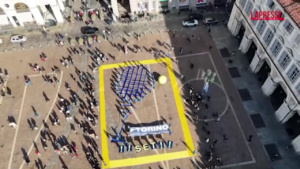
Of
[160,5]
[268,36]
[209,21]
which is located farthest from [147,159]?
[160,5]

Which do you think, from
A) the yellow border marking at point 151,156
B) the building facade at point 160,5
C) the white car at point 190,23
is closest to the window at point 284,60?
Answer: the yellow border marking at point 151,156

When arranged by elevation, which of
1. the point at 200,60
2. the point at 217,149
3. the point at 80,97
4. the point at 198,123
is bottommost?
the point at 217,149

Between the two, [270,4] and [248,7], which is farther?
[248,7]

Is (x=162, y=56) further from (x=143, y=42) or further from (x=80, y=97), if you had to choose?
(x=80, y=97)

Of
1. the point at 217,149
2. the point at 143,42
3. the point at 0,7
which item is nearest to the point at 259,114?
the point at 217,149

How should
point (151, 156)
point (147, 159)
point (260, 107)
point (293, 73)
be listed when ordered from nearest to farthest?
1. point (293, 73)
2. point (147, 159)
3. point (151, 156)
4. point (260, 107)

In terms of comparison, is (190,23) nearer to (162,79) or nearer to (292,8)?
(162,79)

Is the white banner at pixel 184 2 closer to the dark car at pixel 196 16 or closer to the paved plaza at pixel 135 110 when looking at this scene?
the dark car at pixel 196 16
